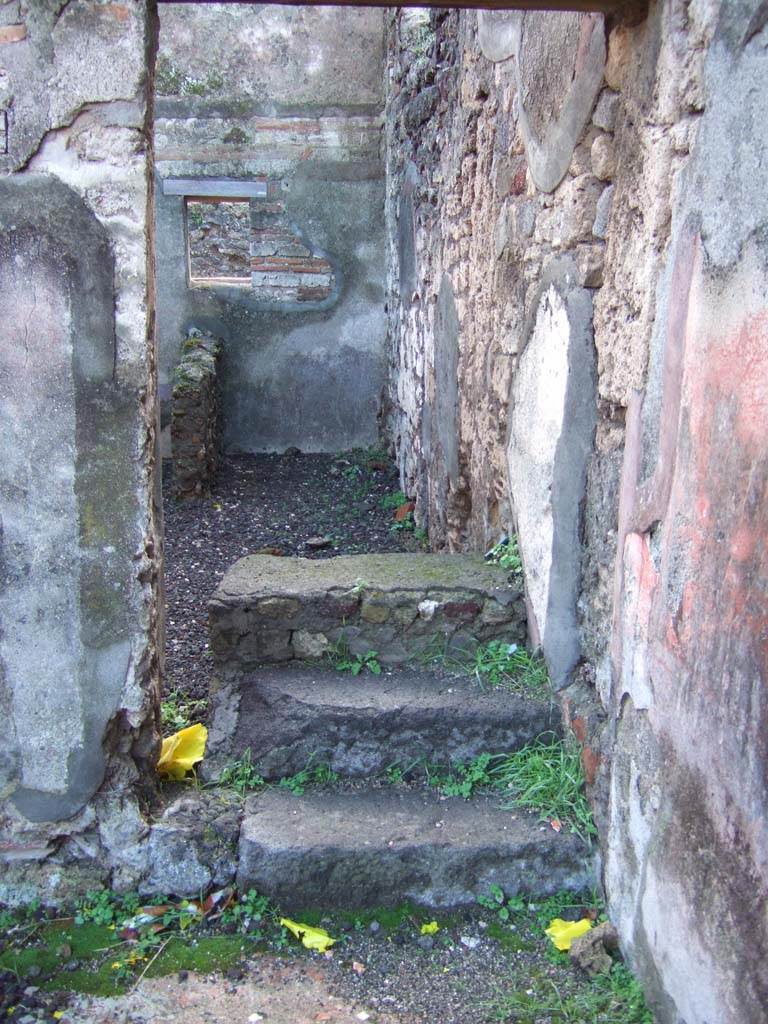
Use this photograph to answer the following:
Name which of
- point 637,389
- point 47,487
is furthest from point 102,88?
point 637,389

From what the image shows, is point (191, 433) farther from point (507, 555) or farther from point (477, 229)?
point (507, 555)

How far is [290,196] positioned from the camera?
24.7 feet

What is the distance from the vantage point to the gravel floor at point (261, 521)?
176 inches

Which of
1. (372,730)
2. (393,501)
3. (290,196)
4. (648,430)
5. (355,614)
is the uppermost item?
(290,196)

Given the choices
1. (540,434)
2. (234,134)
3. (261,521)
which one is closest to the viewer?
(540,434)

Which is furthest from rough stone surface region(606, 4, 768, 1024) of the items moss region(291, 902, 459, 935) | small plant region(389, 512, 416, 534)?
small plant region(389, 512, 416, 534)

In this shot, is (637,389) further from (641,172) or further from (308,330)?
(308,330)

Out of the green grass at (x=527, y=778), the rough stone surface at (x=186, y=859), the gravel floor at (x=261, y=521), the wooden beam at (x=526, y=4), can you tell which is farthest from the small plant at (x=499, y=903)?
the wooden beam at (x=526, y=4)

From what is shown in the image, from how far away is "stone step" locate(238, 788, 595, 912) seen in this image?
7.91 ft

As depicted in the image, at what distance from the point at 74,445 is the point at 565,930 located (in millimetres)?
1765

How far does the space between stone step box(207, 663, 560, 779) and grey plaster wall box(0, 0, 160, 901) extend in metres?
0.33

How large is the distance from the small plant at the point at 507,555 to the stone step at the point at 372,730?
0.50m

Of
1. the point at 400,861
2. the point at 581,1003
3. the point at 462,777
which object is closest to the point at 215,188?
the point at 462,777

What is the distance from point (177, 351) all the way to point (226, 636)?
5225 mm
